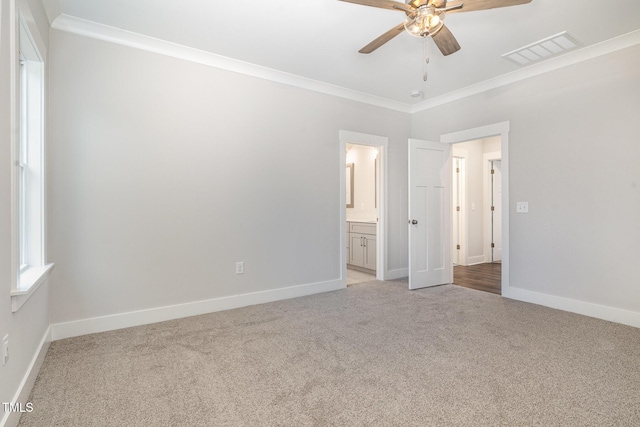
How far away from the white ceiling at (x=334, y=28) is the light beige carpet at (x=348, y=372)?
267 centimetres

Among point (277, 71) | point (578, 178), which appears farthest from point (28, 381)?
point (578, 178)

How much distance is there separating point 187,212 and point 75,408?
1.81 meters

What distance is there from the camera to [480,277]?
16.1 ft

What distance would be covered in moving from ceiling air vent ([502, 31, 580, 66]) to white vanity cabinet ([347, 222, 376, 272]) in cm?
281

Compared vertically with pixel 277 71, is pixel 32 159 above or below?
below

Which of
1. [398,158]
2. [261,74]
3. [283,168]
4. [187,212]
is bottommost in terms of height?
[187,212]

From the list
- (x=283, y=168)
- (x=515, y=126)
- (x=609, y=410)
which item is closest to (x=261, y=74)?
(x=283, y=168)

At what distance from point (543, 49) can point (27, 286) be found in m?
4.61

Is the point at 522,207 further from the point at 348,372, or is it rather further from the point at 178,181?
the point at 178,181

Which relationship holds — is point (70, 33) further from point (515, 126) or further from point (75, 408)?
point (515, 126)

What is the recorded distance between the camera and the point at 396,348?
242 cm

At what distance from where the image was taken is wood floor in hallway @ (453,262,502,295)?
4318mm

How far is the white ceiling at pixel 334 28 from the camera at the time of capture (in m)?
2.49

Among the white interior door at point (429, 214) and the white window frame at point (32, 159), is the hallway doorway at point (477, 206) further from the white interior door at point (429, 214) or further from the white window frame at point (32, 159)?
the white window frame at point (32, 159)
